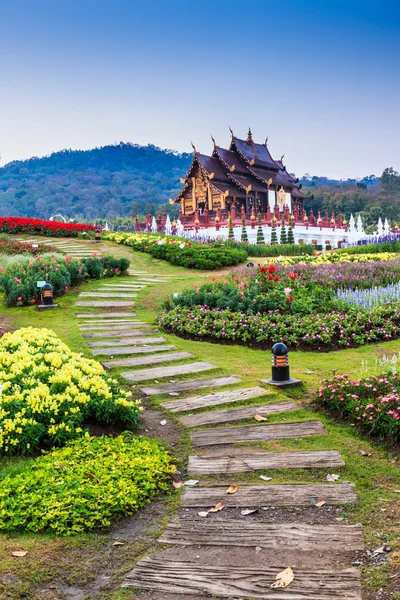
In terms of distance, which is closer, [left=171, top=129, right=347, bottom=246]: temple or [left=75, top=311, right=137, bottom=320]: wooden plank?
[left=75, top=311, right=137, bottom=320]: wooden plank

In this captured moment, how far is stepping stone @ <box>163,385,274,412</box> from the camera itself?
595 cm

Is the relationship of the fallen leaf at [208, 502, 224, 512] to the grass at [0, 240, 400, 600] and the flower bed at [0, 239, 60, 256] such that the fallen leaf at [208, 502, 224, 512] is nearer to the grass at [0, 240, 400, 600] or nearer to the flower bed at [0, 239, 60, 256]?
the grass at [0, 240, 400, 600]

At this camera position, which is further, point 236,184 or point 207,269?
point 236,184

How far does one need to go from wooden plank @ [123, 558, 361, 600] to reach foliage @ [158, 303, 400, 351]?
5512 millimetres

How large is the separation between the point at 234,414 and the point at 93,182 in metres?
95.1

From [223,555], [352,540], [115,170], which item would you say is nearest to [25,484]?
[223,555]

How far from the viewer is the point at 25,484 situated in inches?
157

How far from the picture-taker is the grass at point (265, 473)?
3.12 m

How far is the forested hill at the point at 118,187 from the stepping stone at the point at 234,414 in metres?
50.3

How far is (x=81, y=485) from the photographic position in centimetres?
398

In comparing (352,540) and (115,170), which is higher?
(115,170)

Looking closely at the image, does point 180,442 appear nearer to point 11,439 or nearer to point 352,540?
point 11,439

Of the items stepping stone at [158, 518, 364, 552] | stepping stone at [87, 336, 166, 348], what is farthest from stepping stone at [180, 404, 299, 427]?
stepping stone at [87, 336, 166, 348]

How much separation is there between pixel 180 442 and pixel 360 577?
2386mm
